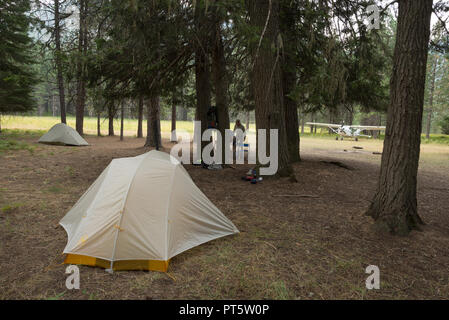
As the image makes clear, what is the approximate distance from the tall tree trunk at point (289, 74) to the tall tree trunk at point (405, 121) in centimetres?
243

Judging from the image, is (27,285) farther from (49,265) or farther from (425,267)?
(425,267)

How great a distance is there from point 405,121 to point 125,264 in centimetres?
451

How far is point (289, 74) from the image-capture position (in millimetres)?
9719

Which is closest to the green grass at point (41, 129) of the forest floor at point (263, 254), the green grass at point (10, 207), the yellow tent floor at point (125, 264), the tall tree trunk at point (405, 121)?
the green grass at point (10, 207)

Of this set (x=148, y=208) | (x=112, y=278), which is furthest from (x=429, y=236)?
(x=112, y=278)

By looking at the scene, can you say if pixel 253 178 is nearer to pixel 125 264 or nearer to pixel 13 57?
pixel 125 264

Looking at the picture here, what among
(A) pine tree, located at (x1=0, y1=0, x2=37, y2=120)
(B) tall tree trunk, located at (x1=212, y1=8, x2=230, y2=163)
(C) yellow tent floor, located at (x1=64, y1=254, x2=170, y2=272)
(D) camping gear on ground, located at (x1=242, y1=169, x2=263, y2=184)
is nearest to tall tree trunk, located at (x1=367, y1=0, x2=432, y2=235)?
(D) camping gear on ground, located at (x1=242, y1=169, x2=263, y2=184)

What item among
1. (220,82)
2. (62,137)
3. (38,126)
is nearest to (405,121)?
(220,82)

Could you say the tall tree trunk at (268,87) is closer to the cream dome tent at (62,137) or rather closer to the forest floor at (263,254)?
the forest floor at (263,254)

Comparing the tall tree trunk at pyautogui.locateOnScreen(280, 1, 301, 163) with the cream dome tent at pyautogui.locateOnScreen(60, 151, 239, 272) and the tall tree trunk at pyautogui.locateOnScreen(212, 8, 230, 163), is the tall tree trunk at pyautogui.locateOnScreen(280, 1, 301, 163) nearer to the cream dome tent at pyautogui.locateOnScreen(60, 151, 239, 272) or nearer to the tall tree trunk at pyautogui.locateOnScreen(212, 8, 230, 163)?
the tall tree trunk at pyautogui.locateOnScreen(212, 8, 230, 163)

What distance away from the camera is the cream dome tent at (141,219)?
3.48 m

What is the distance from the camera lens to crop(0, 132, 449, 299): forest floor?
3049 mm

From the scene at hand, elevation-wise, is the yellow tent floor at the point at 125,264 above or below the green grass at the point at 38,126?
below

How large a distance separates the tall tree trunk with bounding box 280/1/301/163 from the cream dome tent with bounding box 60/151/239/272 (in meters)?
3.56
